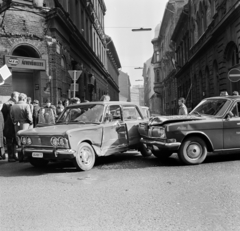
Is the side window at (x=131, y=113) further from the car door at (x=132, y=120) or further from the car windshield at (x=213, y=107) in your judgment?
the car windshield at (x=213, y=107)

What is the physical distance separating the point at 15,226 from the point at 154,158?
5.50m

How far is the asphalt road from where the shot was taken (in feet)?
12.7

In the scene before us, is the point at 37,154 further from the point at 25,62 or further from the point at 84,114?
the point at 25,62

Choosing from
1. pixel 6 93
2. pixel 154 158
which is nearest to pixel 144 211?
pixel 154 158

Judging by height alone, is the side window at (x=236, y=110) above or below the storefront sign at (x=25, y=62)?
below

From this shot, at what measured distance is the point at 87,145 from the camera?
7.34m

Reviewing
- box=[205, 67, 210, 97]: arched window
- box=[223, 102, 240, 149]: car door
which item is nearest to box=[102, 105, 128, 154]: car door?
box=[223, 102, 240, 149]: car door

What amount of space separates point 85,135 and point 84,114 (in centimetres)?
100

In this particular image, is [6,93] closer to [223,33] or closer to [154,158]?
[154,158]

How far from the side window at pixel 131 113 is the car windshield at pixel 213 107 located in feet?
5.01

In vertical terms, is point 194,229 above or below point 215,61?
below

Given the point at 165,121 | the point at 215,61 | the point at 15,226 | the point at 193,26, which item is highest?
the point at 193,26

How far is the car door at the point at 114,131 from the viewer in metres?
7.87

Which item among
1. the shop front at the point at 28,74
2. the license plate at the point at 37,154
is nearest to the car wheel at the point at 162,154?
the license plate at the point at 37,154
